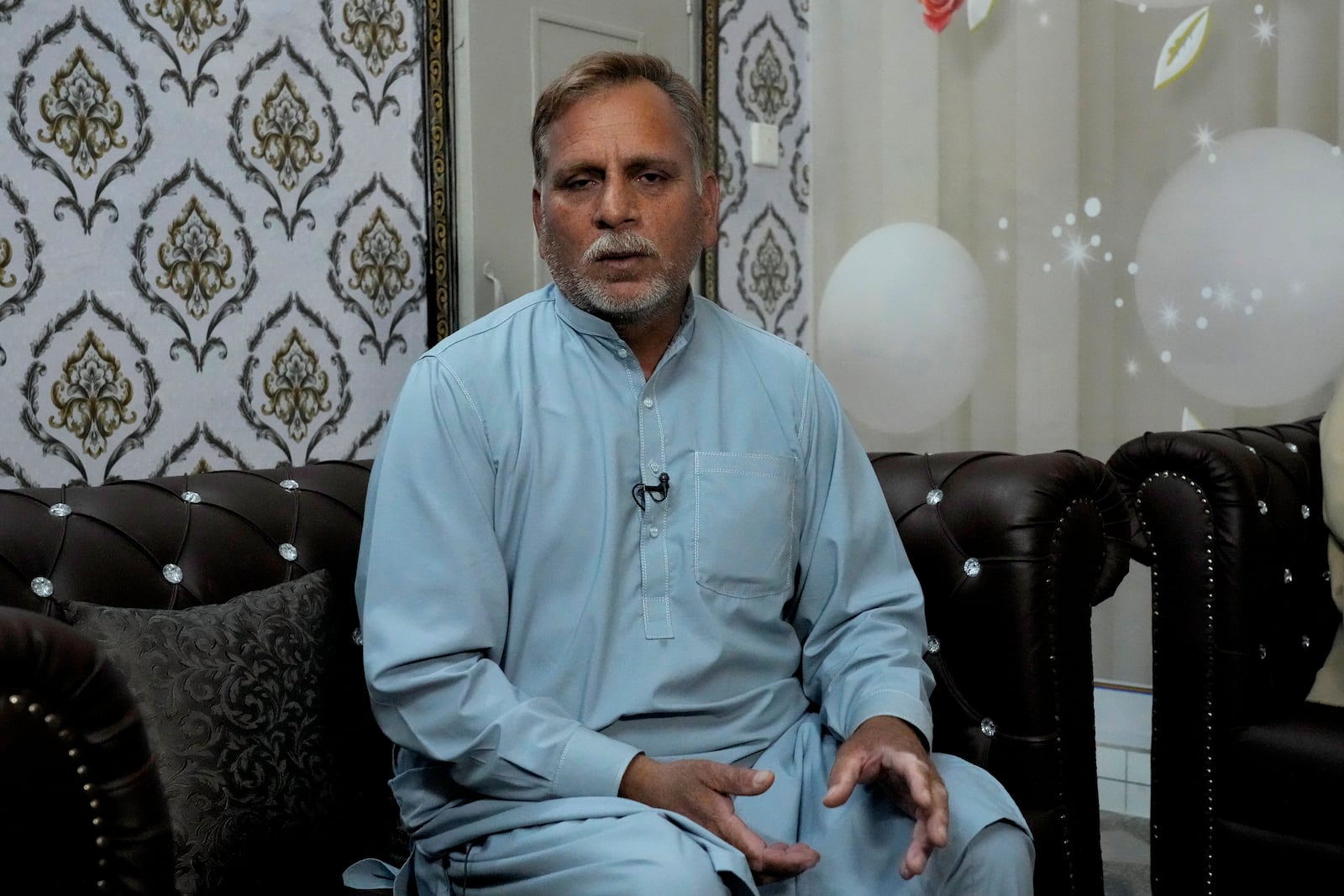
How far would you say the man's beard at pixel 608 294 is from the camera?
1519 millimetres

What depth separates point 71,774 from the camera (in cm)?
83

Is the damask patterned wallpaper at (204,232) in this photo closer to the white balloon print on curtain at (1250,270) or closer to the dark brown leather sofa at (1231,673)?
the dark brown leather sofa at (1231,673)

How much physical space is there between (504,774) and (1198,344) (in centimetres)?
206

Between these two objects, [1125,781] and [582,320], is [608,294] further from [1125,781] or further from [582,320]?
[1125,781]

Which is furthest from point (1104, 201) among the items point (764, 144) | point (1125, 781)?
point (1125, 781)

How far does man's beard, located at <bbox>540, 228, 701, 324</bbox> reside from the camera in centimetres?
152

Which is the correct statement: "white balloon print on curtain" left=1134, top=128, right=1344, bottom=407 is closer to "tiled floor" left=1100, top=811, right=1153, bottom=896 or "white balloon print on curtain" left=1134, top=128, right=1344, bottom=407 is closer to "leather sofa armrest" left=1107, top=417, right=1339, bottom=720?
"leather sofa armrest" left=1107, top=417, right=1339, bottom=720

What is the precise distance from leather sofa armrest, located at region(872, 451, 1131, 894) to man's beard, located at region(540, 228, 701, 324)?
1.62ft

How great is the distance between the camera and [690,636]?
4.65 feet

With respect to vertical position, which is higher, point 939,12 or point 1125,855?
point 939,12

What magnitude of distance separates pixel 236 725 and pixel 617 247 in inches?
27.7

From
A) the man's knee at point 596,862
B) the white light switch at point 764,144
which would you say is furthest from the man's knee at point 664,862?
the white light switch at point 764,144

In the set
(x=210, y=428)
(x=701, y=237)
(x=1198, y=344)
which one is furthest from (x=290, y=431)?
(x=1198, y=344)

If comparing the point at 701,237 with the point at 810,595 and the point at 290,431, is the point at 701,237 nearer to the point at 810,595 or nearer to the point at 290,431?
the point at 810,595
